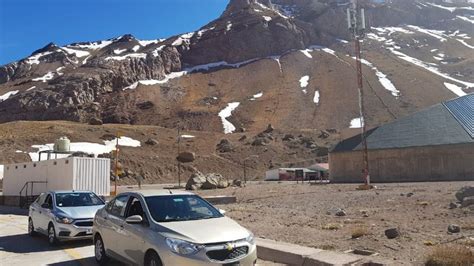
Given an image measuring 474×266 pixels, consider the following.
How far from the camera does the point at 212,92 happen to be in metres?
121

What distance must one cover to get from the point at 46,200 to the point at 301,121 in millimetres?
86549

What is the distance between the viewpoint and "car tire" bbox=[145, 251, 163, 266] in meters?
7.94

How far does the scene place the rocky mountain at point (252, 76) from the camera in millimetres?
104750

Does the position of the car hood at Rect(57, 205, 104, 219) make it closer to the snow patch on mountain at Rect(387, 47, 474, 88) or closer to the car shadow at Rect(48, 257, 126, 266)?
the car shadow at Rect(48, 257, 126, 266)

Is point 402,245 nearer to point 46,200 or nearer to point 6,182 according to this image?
point 46,200

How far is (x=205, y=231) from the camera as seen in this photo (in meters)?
8.08

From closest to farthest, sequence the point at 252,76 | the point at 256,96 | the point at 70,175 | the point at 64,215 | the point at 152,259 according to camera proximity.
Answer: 1. the point at 152,259
2. the point at 64,215
3. the point at 70,175
4. the point at 256,96
5. the point at 252,76

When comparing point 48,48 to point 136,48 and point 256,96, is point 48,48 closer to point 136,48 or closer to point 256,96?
point 136,48

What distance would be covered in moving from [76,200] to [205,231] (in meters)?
8.79

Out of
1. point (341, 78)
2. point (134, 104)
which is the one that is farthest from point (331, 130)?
point (134, 104)

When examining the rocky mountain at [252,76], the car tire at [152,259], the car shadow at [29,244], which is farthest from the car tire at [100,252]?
the rocky mountain at [252,76]

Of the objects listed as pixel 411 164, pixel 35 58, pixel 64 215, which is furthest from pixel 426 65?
pixel 64 215

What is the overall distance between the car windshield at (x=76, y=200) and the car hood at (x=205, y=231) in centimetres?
789

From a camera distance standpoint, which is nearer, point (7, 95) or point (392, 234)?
point (392, 234)
